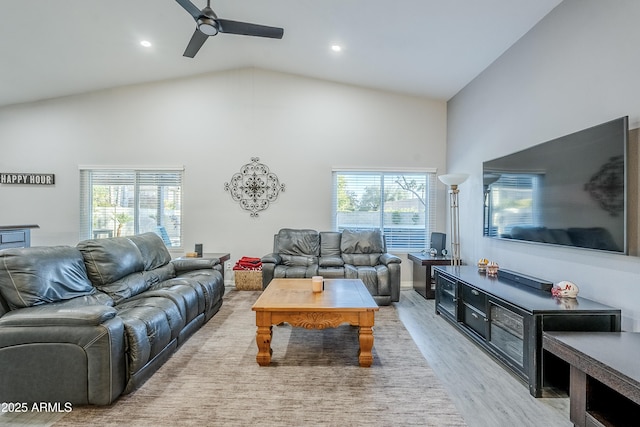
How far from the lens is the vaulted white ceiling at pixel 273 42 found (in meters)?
3.16

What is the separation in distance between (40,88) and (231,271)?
4.14m

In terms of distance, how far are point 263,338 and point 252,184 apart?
3214 millimetres

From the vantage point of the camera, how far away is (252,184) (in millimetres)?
5238

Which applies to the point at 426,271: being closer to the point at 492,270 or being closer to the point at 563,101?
the point at 492,270

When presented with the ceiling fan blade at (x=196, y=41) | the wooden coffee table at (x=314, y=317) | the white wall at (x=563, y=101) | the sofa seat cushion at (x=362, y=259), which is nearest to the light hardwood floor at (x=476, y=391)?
the wooden coffee table at (x=314, y=317)

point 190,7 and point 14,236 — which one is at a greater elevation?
point 190,7

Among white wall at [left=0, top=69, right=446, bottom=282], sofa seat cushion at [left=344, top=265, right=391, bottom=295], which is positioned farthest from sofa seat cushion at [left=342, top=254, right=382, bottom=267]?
white wall at [left=0, top=69, right=446, bottom=282]

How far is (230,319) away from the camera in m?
3.61

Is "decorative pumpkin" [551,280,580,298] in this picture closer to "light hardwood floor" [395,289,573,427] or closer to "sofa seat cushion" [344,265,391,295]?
"light hardwood floor" [395,289,573,427]

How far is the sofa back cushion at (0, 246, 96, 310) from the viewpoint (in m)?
2.07

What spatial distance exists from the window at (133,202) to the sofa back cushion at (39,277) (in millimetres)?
2762

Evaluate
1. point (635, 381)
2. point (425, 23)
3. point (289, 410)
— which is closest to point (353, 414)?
point (289, 410)

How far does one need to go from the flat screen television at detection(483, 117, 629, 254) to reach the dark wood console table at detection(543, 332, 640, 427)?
2.56ft

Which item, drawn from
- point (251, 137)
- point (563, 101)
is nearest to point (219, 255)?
point (251, 137)
